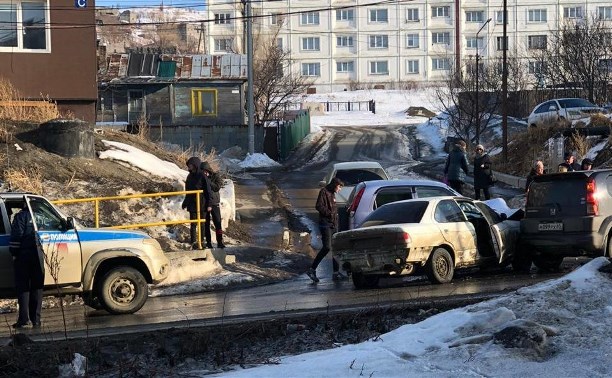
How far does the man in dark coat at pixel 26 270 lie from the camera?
35.1 ft

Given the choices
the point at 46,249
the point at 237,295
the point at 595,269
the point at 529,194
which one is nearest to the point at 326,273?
the point at 237,295

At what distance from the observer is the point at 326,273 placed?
652 inches

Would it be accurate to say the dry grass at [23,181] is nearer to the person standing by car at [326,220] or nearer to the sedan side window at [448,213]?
the person standing by car at [326,220]

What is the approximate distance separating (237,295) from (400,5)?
275 feet

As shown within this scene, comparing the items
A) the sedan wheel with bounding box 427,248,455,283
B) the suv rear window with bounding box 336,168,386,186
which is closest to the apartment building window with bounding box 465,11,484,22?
the suv rear window with bounding box 336,168,386,186

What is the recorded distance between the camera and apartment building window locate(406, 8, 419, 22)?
310 feet

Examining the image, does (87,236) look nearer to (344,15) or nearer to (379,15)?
(344,15)

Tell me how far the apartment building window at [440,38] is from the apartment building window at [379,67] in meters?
5.93

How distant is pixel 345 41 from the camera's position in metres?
96.7

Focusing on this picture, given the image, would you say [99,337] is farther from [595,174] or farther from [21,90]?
[21,90]

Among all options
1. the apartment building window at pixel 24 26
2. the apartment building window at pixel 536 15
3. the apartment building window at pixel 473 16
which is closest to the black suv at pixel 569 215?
the apartment building window at pixel 24 26

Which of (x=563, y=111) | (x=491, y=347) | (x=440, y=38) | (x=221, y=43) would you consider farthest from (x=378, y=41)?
(x=491, y=347)

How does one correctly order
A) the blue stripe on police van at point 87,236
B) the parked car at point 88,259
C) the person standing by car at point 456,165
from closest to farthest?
the parked car at point 88,259
the blue stripe on police van at point 87,236
the person standing by car at point 456,165

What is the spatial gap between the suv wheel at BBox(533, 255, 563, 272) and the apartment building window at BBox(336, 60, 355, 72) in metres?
84.2
